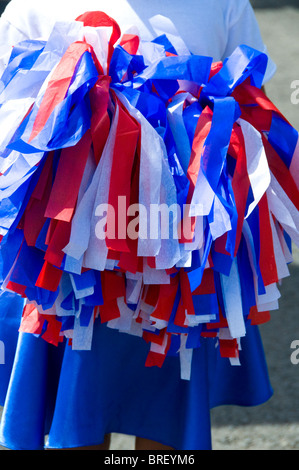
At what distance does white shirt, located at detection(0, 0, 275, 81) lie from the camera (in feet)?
4.14

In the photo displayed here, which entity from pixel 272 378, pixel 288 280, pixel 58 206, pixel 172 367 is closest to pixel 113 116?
pixel 58 206

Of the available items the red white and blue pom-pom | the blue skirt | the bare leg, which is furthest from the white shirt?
the bare leg

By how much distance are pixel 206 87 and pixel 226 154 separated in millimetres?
117

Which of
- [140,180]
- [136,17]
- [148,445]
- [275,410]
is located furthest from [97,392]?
[275,410]

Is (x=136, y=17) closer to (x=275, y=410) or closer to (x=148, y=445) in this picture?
(x=148, y=445)

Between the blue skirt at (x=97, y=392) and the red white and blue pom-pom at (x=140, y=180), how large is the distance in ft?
0.53

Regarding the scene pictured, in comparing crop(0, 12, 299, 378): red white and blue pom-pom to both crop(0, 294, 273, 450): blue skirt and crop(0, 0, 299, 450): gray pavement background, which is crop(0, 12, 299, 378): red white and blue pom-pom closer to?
crop(0, 294, 273, 450): blue skirt

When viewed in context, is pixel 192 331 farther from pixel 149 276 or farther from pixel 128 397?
pixel 128 397

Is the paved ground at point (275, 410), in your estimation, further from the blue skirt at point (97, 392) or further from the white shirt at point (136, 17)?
the white shirt at point (136, 17)

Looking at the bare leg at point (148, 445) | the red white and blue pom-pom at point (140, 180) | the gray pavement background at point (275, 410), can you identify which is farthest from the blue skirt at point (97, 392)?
the gray pavement background at point (275, 410)

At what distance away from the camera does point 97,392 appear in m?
1.37

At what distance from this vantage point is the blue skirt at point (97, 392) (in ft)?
4.44

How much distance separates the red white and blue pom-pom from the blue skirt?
0.16 metres

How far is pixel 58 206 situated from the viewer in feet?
3.67
